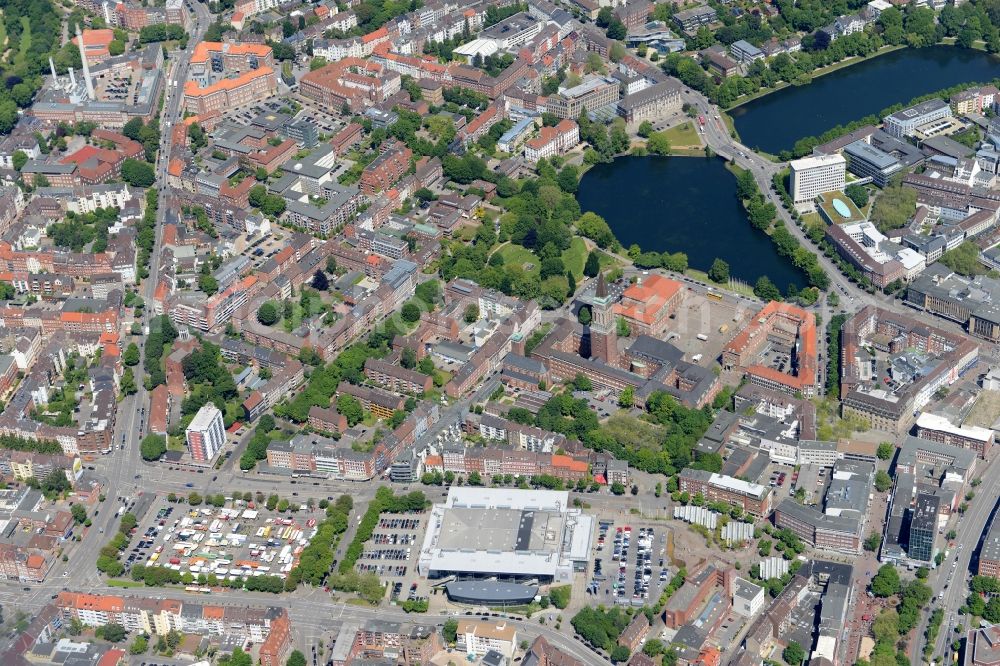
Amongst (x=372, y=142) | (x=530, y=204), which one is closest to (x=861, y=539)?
(x=530, y=204)

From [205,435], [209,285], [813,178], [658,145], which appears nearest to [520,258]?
[658,145]

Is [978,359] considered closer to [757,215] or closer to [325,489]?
[757,215]

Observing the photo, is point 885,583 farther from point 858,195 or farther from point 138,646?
point 858,195

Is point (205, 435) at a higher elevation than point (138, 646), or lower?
higher

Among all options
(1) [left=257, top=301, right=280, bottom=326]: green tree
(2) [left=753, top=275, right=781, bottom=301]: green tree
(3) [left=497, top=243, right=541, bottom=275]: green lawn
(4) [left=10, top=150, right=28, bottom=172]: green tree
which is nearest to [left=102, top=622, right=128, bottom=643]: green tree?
(1) [left=257, top=301, right=280, bottom=326]: green tree

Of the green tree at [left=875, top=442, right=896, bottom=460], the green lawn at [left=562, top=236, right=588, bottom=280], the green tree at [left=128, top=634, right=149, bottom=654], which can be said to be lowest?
the green lawn at [left=562, top=236, right=588, bottom=280]

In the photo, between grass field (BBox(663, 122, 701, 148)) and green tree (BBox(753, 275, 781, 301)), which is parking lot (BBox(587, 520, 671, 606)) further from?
grass field (BBox(663, 122, 701, 148))
